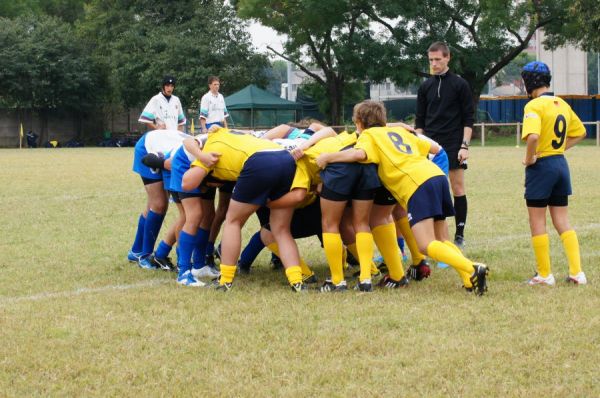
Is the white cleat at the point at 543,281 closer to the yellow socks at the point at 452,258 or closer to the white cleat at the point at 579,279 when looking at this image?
the white cleat at the point at 579,279

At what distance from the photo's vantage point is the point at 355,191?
6922 millimetres

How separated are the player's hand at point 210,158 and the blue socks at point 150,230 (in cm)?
178

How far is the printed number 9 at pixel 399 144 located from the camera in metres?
6.82

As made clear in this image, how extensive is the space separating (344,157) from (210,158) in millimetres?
1071

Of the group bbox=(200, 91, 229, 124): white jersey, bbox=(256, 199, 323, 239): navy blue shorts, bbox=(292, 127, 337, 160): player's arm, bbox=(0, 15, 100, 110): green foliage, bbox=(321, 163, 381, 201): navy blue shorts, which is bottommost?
bbox=(256, 199, 323, 239): navy blue shorts

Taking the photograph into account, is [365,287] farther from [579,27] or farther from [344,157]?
[579,27]

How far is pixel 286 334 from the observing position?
18.0 ft

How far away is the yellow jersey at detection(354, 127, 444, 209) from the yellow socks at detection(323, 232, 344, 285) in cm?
58

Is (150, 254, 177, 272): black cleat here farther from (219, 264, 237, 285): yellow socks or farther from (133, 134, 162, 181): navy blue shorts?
(219, 264, 237, 285): yellow socks

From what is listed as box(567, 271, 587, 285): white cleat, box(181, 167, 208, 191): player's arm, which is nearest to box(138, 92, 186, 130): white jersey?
box(181, 167, 208, 191): player's arm

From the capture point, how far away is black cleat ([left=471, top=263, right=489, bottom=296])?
20.9 ft

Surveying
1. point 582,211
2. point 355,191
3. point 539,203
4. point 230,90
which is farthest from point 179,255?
point 230,90

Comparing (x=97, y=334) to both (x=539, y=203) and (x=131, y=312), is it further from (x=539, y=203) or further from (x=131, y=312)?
(x=539, y=203)

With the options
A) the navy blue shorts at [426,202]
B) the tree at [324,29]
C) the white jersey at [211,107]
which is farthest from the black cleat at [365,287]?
the tree at [324,29]
